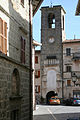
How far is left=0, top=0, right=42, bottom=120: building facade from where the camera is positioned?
11.5m

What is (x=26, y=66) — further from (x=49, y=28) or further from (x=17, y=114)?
(x=49, y=28)

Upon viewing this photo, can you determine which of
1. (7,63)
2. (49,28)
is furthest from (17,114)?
(49,28)

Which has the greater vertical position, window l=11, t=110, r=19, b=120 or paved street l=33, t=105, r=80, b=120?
window l=11, t=110, r=19, b=120

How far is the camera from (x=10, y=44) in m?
12.8

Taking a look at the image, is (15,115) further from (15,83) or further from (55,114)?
(55,114)

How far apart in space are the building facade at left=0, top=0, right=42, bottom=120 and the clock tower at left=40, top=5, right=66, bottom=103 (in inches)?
1201

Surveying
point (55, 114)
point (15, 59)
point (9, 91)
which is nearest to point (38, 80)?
point (55, 114)

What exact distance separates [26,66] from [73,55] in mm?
32826

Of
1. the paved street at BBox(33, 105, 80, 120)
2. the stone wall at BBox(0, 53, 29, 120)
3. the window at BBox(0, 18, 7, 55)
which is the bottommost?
the paved street at BBox(33, 105, 80, 120)

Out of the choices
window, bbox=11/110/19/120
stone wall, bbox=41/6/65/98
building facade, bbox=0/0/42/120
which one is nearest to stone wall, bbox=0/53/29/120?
building facade, bbox=0/0/42/120

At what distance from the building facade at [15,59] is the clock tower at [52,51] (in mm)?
30514

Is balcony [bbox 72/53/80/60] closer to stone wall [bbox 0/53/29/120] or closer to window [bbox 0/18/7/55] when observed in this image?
stone wall [bbox 0/53/29/120]

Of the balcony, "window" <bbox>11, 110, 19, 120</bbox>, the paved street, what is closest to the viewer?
"window" <bbox>11, 110, 19, 120</bbox>

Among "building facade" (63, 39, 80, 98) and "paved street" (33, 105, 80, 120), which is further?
"building facade" (63, 39, 80, 98)
